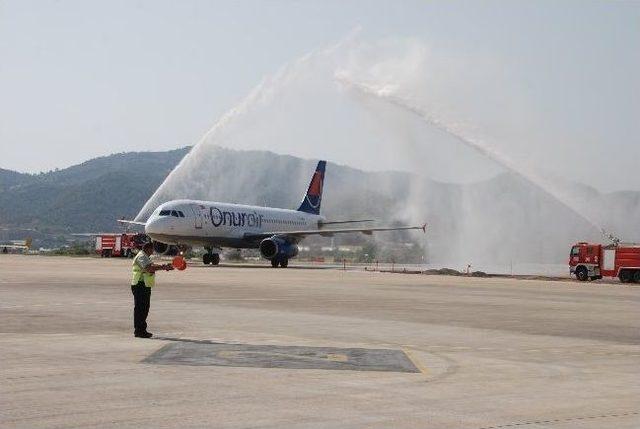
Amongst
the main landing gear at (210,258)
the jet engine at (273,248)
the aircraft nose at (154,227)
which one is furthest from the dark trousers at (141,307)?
the main landing gear at (210,258)

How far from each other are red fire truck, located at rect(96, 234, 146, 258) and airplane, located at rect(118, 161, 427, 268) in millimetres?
21547

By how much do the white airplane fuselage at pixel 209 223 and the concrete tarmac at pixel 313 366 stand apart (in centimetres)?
3327

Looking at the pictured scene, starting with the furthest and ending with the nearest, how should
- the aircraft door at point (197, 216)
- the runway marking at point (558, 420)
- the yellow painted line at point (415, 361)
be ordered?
1. the aircraft door at point (197, 216)
2. the yellow painted line at point (415, 361)
3. the runway marking at point (558, 420)

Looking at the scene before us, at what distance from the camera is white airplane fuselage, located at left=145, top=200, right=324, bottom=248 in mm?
61969

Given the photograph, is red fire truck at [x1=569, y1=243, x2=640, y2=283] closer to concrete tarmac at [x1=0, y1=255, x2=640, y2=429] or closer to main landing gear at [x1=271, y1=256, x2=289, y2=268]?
main landing gear at [x1=271, y1=256, x2=289, y2=268]

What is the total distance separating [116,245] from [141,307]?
3095 inches

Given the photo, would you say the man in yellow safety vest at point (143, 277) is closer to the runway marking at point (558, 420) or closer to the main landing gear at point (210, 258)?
the runway marking at point (558, 420)

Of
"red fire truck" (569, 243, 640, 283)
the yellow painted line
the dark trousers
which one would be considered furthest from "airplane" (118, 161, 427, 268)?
the yellow painted line

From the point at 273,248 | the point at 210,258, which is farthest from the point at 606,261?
the point at 210,258

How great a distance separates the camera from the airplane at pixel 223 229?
204 ft

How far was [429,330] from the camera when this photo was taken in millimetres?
21000

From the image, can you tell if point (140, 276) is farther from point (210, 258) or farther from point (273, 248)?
point (210, 258)

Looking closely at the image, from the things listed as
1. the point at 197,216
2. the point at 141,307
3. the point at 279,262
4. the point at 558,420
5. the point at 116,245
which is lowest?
the point at 558,420

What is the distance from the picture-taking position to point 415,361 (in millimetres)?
15250
